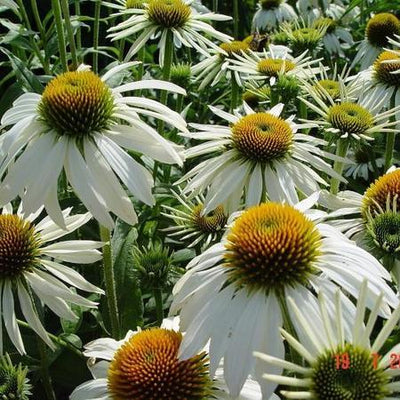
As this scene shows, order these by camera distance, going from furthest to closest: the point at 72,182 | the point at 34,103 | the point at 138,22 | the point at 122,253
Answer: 1. the point at 138,22
2. the point at 122,253
3. the point at 34,103
4. the point at 72,182

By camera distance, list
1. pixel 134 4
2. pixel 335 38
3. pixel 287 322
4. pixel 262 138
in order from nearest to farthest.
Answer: pixel 287 322
pixel 262 138
pixel 134 4
pixel 335 38

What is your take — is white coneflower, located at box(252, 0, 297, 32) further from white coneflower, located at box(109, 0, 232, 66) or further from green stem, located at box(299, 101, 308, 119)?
green stem, located at box(299, 101, 308, 119)

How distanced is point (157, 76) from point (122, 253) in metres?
1.35

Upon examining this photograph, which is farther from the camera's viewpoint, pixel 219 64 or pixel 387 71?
pixel 219 64

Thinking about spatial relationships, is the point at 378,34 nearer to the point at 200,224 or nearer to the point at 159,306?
the point at 200,224

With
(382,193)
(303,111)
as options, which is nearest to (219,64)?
(303,111)

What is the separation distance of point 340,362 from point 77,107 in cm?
71

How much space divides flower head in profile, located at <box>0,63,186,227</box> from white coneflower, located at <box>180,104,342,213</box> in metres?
0.14

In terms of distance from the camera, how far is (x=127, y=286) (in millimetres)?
1619

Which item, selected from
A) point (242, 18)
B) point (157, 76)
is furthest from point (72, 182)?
point (242, 18)

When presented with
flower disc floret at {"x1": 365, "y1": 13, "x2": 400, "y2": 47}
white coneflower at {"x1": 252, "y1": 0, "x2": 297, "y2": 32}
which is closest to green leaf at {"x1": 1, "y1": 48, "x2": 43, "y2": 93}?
flower disc floret at {"x1": 365, "y1": 13, "x2": 400, "y2": 47}

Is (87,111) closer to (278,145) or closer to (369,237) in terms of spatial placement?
(278,145)

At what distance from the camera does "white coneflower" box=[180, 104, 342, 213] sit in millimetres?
1497

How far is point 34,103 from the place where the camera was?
1497mm
